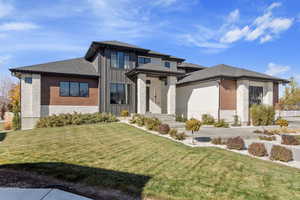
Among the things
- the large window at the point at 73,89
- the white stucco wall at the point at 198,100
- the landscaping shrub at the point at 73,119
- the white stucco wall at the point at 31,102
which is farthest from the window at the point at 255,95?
the white stucco wall at the point at 31,102

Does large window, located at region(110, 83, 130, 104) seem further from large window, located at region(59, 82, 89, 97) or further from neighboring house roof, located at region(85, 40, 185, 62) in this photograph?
neighboring house roof, located at region(85, 40, 185, 62)

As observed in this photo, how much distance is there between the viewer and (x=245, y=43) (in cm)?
1939

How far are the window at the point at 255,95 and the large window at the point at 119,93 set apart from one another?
12.2 metres

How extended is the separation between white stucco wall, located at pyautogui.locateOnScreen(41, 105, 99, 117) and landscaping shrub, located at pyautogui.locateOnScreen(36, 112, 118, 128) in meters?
0.82

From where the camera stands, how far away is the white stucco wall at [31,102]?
13.7 m

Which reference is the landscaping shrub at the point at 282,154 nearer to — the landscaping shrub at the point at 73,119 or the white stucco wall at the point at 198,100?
the white stucco wall at the point at 198,100

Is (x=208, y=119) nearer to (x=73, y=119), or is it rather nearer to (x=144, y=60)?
(x=144, y=60)

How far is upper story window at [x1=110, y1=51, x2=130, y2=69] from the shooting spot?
15.6 m

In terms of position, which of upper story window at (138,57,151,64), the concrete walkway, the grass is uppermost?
upper story window at (138,57,151,64)

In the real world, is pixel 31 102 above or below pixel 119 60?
below

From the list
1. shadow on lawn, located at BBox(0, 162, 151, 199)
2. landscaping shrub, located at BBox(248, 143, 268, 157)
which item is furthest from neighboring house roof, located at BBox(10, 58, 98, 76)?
landscaping shrub, located at BBox(248, 143, 268, 157)

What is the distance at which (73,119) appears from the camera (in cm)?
1376

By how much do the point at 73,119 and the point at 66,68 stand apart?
530cm

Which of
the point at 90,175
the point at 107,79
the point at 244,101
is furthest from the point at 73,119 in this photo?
the point at 244,101
